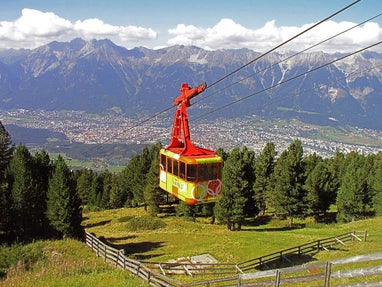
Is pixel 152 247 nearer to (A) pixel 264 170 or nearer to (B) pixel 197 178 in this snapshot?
(B) pixel 197 178

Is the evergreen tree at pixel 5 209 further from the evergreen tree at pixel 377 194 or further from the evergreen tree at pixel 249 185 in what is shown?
the evergreen tree at pixel 377 194

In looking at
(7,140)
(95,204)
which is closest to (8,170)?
(7,140)

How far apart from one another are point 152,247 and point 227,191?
1348 cm

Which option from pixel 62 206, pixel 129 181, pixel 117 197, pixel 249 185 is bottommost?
pixel 117 197

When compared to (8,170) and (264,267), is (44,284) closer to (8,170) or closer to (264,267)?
(264,267)

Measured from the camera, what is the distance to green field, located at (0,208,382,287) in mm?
21188

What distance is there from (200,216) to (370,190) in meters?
29.1

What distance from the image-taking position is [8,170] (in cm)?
4738

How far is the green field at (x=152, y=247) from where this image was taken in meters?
21.2

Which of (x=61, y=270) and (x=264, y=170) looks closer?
(x=61, y=270)

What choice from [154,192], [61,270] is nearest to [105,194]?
[154,192]

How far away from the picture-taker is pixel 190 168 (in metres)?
20.6

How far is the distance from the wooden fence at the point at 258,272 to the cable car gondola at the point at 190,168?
4.51 m

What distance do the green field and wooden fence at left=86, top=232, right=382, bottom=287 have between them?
71 centimetres
